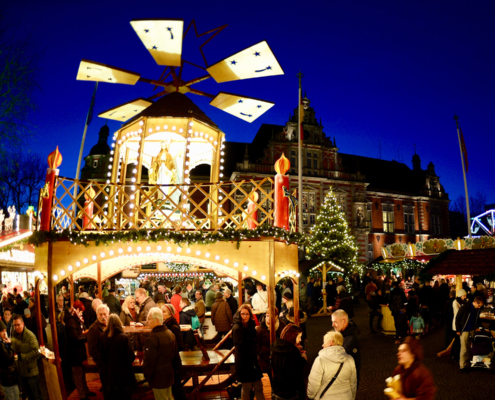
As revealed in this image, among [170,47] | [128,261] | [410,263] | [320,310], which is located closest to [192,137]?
[170,47]

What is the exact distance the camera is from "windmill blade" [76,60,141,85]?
9.14m

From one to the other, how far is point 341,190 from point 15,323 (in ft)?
113

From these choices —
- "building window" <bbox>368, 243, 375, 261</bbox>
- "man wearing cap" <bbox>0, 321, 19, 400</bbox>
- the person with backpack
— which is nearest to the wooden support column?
"man wearing cap" <bbox>0, 321, 19, 400</bbox>

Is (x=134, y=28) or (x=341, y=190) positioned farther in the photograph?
(x=341, y=190)

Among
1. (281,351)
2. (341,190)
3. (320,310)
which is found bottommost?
(320,310)

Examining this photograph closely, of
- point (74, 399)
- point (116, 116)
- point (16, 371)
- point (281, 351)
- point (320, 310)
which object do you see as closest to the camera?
point (281, 351)

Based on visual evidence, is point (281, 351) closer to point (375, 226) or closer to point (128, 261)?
point (128, 261)

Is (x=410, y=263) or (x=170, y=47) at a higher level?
(x=170, y=47)

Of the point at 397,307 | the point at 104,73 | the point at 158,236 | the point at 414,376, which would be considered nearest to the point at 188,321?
the point at 158,236

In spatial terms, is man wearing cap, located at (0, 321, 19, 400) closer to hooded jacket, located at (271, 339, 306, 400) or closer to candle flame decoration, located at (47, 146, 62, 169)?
candle flame decoration, located at (47, 146, 62, 169)

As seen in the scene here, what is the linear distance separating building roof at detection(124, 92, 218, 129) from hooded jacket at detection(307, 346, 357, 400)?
21.3ft

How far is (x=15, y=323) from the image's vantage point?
630 centimetres

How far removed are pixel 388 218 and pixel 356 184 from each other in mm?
6580

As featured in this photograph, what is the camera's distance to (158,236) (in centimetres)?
730
